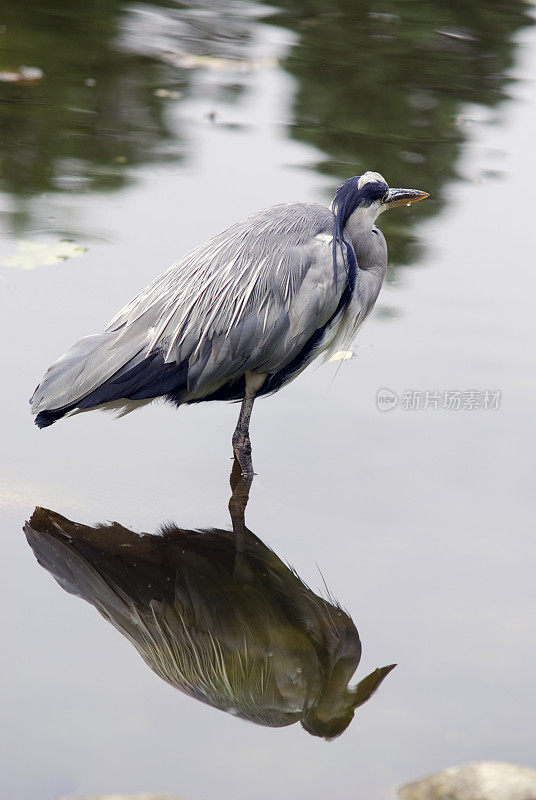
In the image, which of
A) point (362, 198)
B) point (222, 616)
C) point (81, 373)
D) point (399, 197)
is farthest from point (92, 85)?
point (222, 616)

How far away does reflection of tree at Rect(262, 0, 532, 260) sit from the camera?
7.48 meters

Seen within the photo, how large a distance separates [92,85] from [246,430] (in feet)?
15.4

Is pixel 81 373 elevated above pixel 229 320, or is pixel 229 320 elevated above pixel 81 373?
pixel 229 320

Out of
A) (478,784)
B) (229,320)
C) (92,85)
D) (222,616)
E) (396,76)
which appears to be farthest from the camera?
(396,76)

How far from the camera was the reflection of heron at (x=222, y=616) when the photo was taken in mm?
3256

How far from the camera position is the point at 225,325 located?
13.9ft

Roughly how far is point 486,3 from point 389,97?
10.8 ft

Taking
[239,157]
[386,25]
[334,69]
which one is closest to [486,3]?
[386,25]

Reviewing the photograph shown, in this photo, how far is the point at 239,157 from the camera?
743cm

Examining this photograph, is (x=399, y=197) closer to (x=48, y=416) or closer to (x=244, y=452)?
(x=244, y=452)

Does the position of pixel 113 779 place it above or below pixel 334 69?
below

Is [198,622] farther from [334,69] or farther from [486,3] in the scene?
[486,3]
